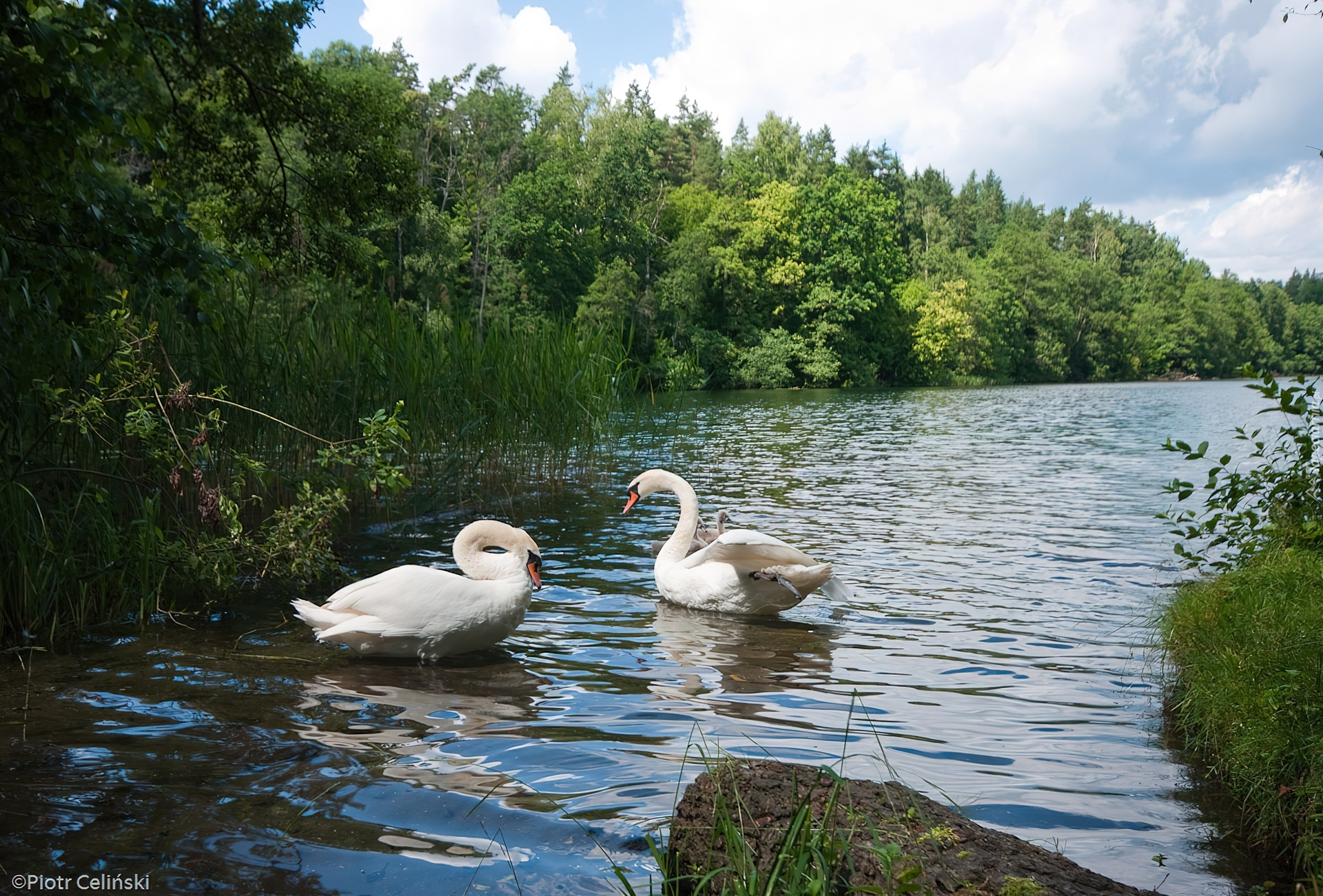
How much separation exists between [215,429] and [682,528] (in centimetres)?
381

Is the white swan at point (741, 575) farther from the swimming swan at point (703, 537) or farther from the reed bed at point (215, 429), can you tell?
the reed bed at point (215, 429)

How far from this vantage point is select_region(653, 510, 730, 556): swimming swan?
8.85 m

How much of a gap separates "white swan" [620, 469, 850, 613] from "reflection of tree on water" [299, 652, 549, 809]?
184 centimetres

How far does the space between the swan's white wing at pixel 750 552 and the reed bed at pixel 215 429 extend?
2857 millimetres

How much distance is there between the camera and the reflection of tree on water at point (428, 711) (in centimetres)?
393

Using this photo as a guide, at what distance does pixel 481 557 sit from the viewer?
6.18 metres

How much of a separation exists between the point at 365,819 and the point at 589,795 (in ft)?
2.80

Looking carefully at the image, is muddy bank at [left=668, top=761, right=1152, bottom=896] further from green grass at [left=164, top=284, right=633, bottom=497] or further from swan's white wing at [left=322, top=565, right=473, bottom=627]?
green grass at [left=164, top=284, right=633, bottom=497]

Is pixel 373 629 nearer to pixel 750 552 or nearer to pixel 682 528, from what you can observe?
pixel 750 552

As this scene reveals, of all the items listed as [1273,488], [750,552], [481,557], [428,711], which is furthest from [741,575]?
[1273,488]

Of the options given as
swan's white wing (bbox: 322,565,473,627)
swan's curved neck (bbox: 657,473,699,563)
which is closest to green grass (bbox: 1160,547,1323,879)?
swan's curved neck (bbox: 657,473,699,563)

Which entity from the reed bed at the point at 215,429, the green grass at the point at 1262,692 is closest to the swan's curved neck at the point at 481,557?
the reed bed at the point at 215,429

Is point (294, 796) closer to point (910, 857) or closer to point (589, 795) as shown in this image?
point (589, 795)

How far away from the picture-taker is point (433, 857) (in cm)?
318
